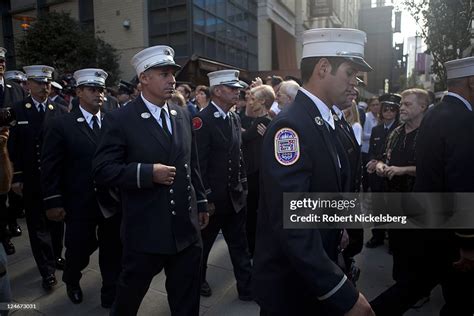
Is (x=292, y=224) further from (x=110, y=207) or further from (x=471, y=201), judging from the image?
(x=110, y=207)

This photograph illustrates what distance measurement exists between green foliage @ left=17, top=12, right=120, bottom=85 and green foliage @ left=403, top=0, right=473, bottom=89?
9.91 metres

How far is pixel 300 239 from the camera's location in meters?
1.53

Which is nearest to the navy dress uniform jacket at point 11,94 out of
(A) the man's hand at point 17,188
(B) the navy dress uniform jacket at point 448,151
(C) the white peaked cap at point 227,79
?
(A) the man's hand at point 17,188

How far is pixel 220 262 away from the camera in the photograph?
456 centimetres

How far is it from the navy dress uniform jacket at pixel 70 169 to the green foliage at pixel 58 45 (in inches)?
385

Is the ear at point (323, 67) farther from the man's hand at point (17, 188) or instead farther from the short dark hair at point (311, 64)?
the man's hand at point (17, 188)

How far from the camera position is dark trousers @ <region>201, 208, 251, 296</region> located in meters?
3.60

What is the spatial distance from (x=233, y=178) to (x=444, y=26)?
664cm

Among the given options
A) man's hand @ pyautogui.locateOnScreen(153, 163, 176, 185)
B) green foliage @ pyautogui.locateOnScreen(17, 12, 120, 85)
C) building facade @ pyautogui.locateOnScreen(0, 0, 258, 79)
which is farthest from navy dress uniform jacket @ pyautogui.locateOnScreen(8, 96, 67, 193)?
building facade @ pyautogui.locateOnScreen(0, 0, 258, 79)

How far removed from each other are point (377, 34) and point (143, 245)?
4956 centimetres

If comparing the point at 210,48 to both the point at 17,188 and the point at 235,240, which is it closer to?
the point at 17,188

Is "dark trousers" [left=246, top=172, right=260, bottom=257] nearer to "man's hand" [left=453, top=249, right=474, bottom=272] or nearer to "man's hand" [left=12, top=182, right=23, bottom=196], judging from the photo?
"man's hand" [left=453, top=249, right=474, bottom=272]

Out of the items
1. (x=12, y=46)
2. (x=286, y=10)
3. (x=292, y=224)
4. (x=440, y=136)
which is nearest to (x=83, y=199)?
(x=292, y=224)

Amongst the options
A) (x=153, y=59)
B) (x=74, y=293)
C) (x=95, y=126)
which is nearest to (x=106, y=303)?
(x=74, y=293)
